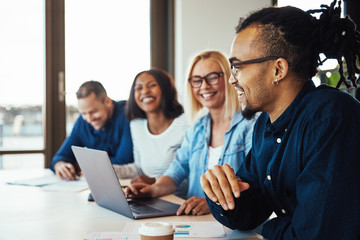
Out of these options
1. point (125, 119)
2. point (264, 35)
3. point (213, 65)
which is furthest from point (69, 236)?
point (125, 119)

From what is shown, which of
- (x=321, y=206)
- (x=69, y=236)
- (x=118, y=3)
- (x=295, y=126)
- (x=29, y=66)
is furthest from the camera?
(x=118, y=3)

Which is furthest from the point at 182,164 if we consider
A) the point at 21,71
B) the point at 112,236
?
the point at 21,71

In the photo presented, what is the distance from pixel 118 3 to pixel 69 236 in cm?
330

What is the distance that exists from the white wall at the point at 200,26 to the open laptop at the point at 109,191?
2259 mm

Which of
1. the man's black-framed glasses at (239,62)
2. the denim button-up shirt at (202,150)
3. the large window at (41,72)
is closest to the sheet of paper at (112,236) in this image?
the man's black-framed glasses at (239,62)

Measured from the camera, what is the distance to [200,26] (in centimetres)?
380

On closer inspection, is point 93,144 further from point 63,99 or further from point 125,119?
point 63,99

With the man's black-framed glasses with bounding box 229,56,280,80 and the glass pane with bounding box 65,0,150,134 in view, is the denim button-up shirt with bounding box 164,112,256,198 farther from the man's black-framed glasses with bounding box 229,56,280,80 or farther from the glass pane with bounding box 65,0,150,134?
the glass pane with bounding box 65,0,150,134

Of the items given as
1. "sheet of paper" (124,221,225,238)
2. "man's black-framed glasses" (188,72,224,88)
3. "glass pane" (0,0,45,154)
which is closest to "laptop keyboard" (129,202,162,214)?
"sheet of paper" (124,221,225,238)

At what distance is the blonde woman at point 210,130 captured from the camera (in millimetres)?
1942

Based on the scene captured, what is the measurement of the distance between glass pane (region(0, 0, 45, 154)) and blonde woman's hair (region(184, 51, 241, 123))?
1.98 m

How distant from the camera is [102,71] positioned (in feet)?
12.9

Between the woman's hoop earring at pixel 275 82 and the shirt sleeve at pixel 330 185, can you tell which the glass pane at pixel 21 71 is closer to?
the woman's hoop earring at pixel 275 82

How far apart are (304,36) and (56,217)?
3.51 ft
